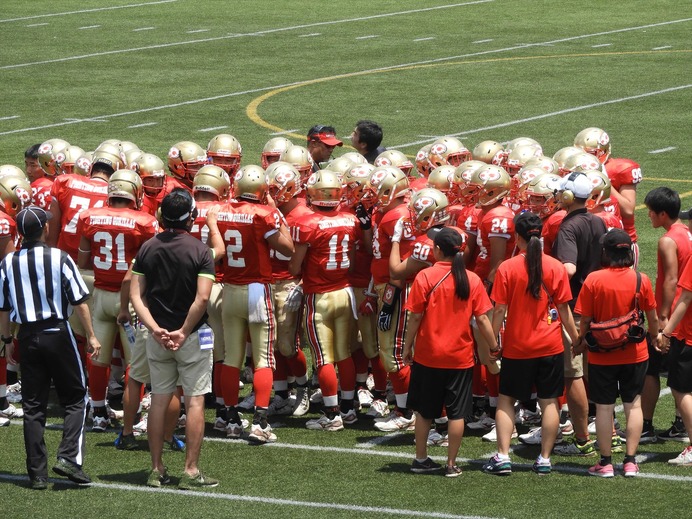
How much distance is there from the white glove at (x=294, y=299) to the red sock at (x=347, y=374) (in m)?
0.60

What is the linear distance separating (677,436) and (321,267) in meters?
3.14

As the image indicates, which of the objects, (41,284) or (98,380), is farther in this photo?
(98,380)

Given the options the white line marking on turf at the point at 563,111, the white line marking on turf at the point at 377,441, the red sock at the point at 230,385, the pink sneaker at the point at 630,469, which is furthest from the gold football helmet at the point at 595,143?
the white line marking on turf at the point at 563,111

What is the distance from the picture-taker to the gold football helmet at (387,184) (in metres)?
11.4

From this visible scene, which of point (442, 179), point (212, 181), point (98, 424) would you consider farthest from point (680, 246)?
point (98, 424)

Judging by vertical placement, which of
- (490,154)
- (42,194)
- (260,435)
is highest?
(490,154)

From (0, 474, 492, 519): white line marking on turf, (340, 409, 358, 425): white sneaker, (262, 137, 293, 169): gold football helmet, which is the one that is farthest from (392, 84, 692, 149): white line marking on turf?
(0, 474, 492, 519): white line marking on turf

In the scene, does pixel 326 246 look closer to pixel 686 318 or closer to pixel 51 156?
pixel 686 318

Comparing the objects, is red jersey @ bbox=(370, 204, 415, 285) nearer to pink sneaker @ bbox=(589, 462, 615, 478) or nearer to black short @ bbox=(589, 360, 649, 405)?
black short @ bbox=(589, 360, 649, 405)

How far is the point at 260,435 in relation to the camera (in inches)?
427

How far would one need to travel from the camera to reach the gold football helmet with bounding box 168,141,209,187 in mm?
12492

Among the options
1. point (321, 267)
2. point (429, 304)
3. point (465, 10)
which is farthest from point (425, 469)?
point (465, 10)

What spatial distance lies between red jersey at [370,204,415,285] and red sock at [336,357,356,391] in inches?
28.2

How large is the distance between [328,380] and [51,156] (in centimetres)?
376
